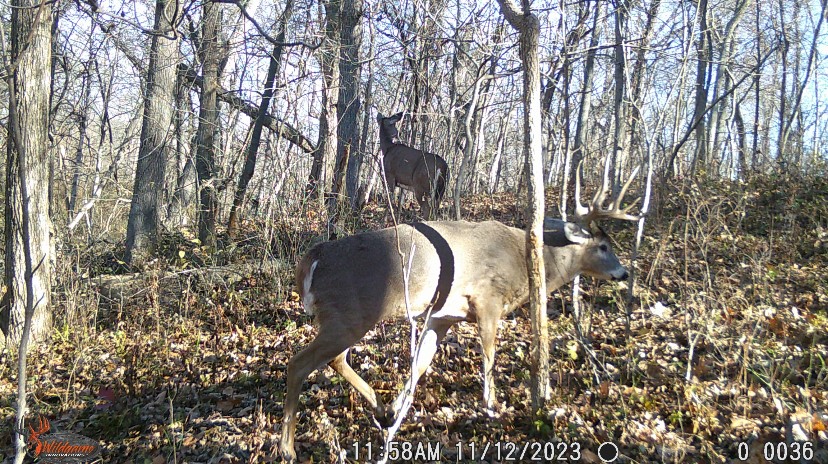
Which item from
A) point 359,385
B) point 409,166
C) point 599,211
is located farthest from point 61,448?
point 409,166

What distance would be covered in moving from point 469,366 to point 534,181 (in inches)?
94.5

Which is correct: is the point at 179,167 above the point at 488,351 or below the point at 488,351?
above

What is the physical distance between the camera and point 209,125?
10492 mm

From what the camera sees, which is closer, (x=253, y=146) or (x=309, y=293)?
(x=309, y=293)

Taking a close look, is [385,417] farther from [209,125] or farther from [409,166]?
[209,125]

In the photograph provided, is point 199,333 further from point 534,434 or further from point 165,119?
point 165,119

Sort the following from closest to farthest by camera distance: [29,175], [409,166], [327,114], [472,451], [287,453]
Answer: [472,451]
[287,453]
[29,175]
[327,114]
[409,166]

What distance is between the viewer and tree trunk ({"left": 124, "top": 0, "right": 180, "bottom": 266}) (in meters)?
10.2

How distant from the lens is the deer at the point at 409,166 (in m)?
9.94

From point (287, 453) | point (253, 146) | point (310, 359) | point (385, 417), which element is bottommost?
point (287, 453)

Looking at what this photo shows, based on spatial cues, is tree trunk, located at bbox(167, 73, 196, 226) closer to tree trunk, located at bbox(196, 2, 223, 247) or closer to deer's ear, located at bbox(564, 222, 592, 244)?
tree trunk, located at bbox(196, 2, 223, 247)

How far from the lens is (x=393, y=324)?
22.8ft

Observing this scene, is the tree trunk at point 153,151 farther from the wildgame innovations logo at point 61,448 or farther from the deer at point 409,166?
the wildgame innovations logo at point 61,448

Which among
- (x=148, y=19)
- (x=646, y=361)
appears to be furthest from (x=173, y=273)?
(x=646, y=361)
